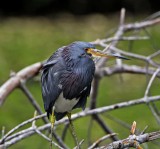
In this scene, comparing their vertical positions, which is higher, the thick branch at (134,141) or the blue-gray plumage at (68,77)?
the blue-gray plumage at (68,77)

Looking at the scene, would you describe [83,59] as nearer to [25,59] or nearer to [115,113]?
[115,113]

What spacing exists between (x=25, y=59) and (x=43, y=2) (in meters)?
1.84

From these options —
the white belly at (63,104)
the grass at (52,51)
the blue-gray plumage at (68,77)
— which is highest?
the blue-gray plumage at (68,77)

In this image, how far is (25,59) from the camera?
5.98 metres

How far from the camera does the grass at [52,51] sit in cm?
458

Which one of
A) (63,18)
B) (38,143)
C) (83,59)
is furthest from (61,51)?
(63,18)

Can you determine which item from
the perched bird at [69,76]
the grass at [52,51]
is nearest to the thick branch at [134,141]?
the perched bird at [69,76]

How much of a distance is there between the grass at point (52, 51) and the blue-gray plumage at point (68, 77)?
1.76m

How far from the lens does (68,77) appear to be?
173cm

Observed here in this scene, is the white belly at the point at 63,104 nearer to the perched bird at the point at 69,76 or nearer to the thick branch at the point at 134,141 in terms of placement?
the perched bird at the point at 69,76

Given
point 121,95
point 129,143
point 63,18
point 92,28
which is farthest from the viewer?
point 63,18

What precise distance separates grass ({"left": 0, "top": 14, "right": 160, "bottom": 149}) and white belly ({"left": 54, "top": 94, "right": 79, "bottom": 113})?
1746mm

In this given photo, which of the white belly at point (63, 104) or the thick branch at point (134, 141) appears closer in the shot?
the thick branch at point (134, 141)

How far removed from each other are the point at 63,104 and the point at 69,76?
0.38 feet
